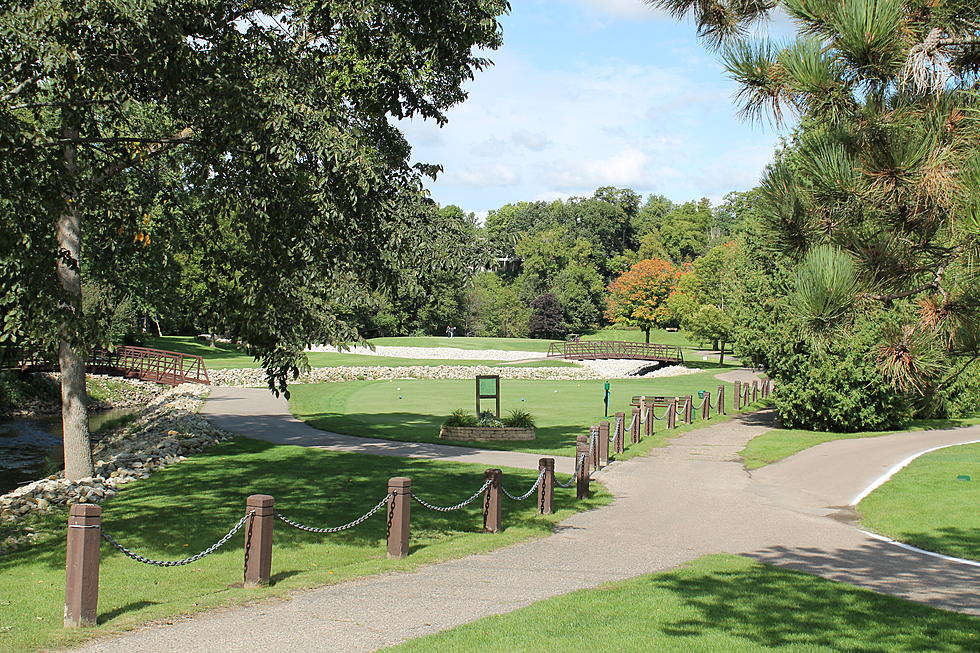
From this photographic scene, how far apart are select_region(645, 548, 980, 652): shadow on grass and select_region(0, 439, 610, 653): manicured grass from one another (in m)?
3.54

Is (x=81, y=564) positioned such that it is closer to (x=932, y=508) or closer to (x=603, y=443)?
(x=932, y=508)

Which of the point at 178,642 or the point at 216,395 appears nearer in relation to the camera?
the point at 178,642

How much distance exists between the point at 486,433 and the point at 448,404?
37.4 ft

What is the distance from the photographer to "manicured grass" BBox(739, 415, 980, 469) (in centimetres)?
2175

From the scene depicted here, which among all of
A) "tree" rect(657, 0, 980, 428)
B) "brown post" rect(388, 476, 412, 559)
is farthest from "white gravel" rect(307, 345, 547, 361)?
"tree" rect(657, 0, 980, 428)

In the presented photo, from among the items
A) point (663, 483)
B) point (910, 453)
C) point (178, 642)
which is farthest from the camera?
point (910, 453)

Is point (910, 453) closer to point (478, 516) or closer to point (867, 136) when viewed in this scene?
point (478, 516)

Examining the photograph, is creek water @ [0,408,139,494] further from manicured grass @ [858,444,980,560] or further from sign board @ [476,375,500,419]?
manicured grass @ [858,444,980,560]

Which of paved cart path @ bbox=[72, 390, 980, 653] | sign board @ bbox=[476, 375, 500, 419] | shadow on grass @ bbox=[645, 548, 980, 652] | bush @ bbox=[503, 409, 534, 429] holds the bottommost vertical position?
paved cart path @ bbox=[72, 390, 980, 653]

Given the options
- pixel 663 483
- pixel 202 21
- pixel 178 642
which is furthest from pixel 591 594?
pixel 663 483

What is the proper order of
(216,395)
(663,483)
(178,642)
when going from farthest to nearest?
(216,395), (663,483), (178,642)

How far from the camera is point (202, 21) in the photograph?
9750 millimetres

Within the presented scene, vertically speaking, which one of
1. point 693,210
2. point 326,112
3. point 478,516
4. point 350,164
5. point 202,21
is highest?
point 693,210

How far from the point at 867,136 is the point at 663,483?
1308 centimetres
